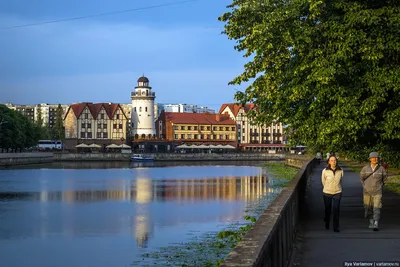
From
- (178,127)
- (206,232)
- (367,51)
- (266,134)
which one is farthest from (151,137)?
(367,51)

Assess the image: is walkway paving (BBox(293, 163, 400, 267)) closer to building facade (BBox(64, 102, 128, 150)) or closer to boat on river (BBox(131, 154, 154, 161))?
boat on river (BBox(131, 154, 154, 161))

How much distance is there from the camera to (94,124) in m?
161

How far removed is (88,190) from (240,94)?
34.2 metres

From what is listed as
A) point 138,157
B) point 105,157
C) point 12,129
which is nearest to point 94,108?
point 105,157

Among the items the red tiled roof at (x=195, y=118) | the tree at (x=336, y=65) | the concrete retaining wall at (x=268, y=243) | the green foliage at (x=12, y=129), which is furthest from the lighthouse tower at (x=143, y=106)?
the concrete retaining wall at (x=268, y=243)

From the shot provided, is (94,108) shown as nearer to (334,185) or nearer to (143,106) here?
(143,106)

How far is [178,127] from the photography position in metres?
176

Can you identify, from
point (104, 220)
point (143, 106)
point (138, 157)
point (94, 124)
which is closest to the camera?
point (104, 220)

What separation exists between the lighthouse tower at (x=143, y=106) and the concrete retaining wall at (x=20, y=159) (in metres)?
27.1

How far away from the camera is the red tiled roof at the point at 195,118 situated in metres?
177

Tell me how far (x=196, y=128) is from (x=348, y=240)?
164 meters

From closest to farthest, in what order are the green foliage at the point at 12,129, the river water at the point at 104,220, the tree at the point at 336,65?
the tree at the point at 336,65
the river water at the point at 104,220
the green foliage at the point at 12,129

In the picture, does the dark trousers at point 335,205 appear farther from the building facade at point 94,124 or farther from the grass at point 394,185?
the building facade at point 94,124

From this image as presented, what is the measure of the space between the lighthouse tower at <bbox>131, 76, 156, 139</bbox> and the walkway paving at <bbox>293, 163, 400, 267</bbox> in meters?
139
